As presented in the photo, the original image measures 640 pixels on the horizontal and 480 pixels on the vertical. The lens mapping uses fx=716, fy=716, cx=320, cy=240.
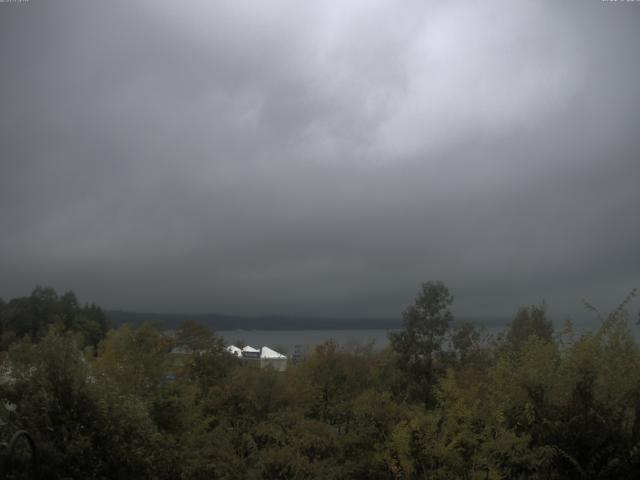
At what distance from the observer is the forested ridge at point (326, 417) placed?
708 inches

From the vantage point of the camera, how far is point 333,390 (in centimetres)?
3616

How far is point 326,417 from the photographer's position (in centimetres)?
3369

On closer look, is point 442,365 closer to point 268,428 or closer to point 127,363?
point 268,428

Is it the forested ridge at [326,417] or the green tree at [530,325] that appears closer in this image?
the forested ridge at [326,417]

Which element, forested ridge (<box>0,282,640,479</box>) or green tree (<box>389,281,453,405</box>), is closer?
forested ridge (<box>0,282,640,479</box>)

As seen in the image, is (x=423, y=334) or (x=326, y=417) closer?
(x=326, y=417)

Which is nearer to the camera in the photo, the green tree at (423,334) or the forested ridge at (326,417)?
the forested ridge at (326,417)

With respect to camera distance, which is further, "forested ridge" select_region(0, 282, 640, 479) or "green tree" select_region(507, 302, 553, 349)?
"green tree" select_region(507, 302, 553, 349)

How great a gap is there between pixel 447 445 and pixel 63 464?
11.3 m

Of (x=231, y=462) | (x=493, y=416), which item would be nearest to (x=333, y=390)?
(x=231, y=462)

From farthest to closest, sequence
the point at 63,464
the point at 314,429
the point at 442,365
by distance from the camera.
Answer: the point at 442,365, the point at 314,429, the point at 63,464

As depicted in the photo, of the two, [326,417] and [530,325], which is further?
[530,325]

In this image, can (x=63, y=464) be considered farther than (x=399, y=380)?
No

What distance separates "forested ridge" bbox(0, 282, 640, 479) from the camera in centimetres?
1798
